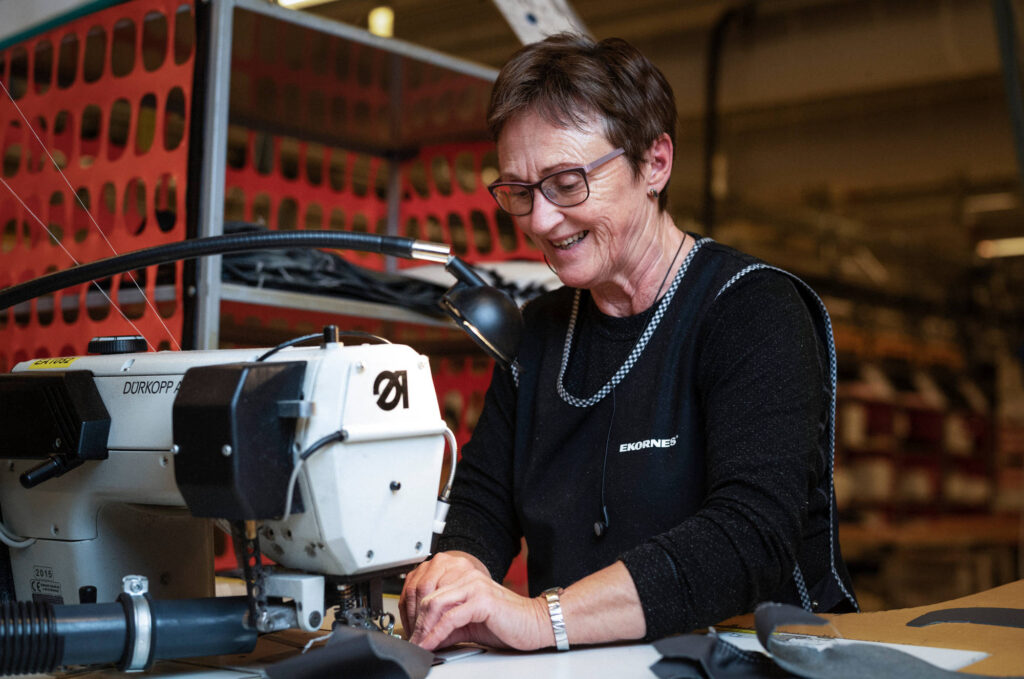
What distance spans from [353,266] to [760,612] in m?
1.25

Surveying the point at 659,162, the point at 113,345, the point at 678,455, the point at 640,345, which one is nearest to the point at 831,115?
the point at 659,162

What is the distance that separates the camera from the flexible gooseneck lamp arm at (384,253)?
1.03 meters

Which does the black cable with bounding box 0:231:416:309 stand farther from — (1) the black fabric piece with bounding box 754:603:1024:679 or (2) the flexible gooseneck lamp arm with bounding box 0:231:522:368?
(1) the black fabric piece with bounding box 754:603:1024:679

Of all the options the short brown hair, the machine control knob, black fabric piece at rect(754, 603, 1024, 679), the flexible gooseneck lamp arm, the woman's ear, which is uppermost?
the short brown hair

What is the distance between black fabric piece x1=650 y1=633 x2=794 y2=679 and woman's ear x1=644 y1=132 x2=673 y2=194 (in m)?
0.75

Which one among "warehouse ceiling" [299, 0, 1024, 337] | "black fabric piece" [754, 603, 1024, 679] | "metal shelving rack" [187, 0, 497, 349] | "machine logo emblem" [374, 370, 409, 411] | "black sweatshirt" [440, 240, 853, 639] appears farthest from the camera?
"warehouse ceiling" [299, 0, 1024, 337]

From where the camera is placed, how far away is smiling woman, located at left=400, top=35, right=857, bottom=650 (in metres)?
1.24

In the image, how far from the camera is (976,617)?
51.5 inches

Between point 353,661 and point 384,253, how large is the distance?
1.22 ft

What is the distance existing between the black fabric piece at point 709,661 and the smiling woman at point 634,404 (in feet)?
0.52

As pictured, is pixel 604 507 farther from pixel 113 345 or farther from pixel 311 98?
pixel 311 98

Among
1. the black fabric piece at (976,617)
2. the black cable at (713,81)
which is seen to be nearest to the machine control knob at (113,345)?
the black fabric piece at (976,617)

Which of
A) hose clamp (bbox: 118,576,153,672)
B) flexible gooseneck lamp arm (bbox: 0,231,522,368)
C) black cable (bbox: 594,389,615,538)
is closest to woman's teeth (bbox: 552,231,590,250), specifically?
black cable (bbox: 594,389,615,538)

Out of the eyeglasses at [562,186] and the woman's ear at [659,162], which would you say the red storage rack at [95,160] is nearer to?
the eyeglasses at [562,186]
